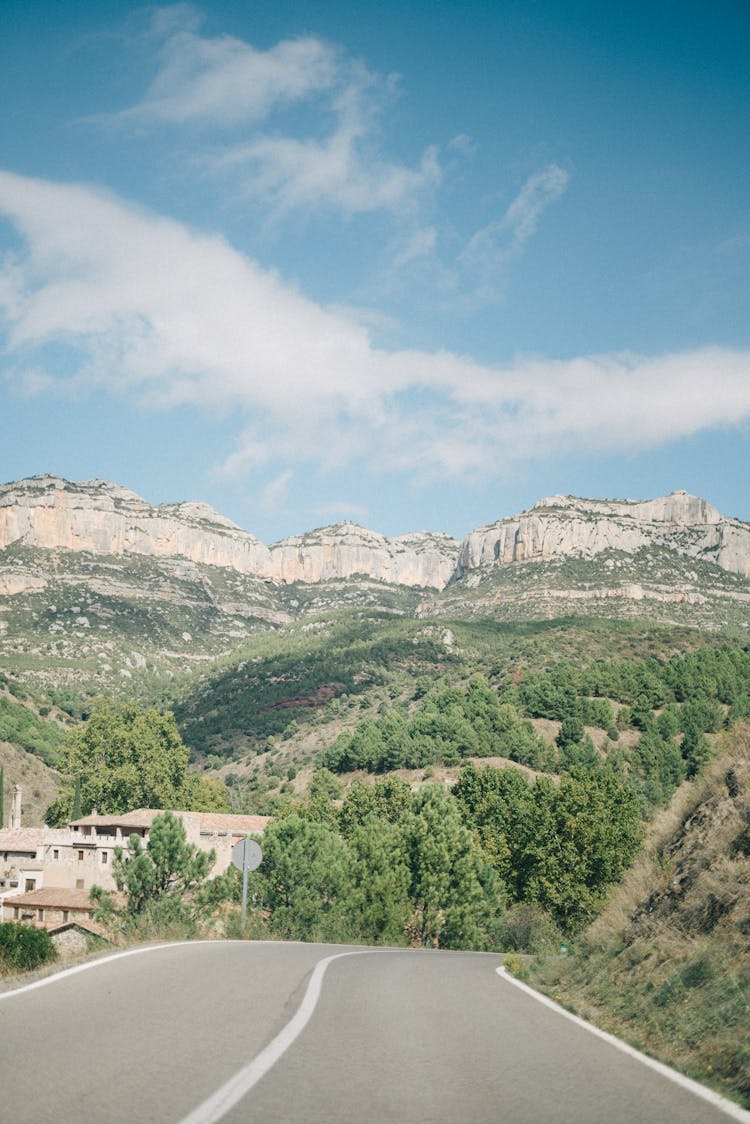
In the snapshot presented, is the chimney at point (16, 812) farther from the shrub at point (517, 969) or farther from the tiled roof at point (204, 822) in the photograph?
the shrub at point (517, 969)

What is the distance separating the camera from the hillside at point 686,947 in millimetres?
7785

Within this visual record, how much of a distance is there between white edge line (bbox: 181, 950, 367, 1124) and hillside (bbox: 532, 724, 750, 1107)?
10.4ft

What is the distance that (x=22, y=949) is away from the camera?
14180 mm

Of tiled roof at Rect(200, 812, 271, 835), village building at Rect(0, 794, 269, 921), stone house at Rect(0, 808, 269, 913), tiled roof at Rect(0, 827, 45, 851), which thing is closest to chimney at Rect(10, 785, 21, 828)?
village building at Rect(0, 794, 269, 921)

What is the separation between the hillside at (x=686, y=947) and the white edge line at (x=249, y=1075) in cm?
316

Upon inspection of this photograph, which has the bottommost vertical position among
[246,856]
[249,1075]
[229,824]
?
[229,824]

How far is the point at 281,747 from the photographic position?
126m

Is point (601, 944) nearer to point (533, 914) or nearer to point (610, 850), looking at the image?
point (533, 914)

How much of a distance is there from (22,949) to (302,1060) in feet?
32.0

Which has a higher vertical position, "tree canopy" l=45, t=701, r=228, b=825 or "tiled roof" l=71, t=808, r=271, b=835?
"tree canopy" l=45, t=701, r=228, b=825

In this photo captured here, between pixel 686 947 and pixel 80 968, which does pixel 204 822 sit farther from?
pixel 686 947

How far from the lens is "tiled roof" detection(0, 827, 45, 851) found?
69188 mm

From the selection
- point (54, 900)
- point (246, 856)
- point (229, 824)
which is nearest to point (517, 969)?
point (246, 856)

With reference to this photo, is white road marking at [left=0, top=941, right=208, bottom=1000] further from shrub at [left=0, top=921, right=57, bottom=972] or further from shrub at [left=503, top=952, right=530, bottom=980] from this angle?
shrub at [left=503, top=952, right=530, bottom=980]
